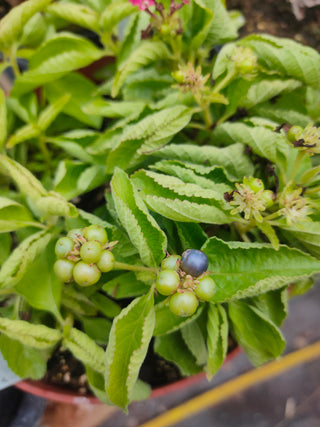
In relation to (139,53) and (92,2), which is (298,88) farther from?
(92,2)

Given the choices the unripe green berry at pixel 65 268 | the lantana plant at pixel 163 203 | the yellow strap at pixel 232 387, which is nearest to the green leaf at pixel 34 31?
the lantana plant at pixel 163 203

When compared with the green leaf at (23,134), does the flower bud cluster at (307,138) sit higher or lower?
higher

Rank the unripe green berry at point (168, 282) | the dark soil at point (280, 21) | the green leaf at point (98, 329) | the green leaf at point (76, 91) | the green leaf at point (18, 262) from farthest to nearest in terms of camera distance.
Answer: the dark soil at point (280, 21) → the green leaf at point (76, 91) → the green leaf at point (98, 329) → the green leaf at point (18, 262) → the unripe green berry at point (168, 282)

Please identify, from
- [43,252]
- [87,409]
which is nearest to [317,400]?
[87,409]

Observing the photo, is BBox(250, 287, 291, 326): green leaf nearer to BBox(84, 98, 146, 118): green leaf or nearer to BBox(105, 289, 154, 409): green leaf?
BBox(105, 289, 154, 409): green leaf

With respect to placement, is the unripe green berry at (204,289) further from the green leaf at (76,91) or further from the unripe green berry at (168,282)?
the green leaf at (76,91)

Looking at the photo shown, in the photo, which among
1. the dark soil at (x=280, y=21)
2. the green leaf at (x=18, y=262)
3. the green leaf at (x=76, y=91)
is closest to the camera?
the green leaf at (x=18, y=262)

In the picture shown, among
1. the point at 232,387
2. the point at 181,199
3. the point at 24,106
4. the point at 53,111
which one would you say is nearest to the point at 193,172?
the point at 181,199

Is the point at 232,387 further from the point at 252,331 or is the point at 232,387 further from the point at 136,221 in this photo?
the point at 136,221
